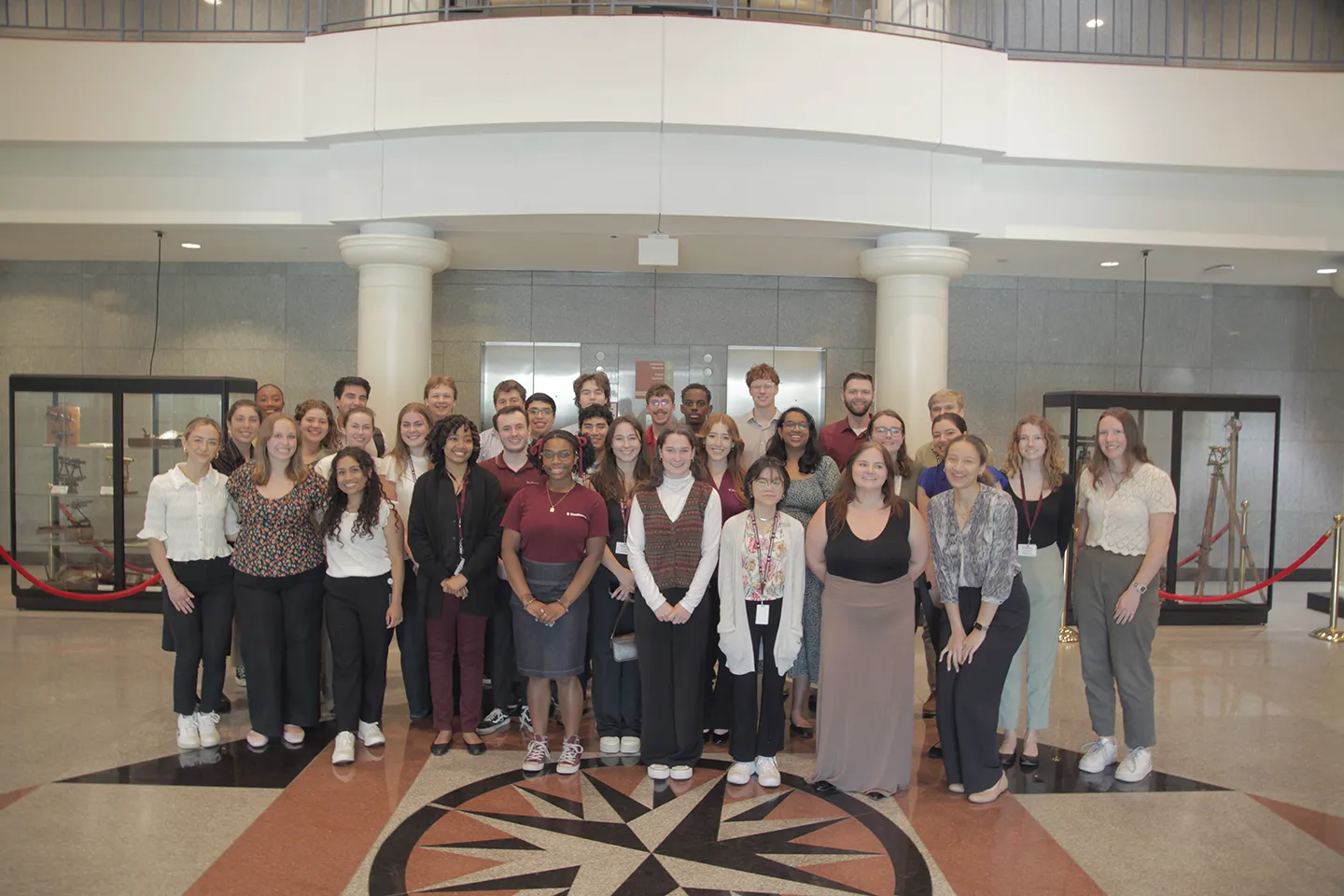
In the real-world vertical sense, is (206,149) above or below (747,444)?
above

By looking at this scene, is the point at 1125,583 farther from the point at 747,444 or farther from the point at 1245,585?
the point at 1245,585

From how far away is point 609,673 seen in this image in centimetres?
487

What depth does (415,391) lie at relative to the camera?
8.35m

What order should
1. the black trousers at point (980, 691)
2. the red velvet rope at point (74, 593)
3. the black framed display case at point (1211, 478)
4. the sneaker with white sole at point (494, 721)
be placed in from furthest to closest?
the black framed display case at point (1211, 478), the red velvet rope at point (74, 593), the sneaker with white sole at point (494, 721), the black trousers at point (980, 691)

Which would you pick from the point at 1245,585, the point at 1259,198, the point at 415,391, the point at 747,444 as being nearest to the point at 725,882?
the point at 747,444

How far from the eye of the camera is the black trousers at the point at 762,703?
4.41 metres

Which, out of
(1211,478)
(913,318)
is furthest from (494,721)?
(1211,478)

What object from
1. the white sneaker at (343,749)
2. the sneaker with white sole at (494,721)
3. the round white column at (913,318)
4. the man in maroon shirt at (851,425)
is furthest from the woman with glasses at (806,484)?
the round white column at (913,318)

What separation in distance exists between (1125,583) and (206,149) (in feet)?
25.9

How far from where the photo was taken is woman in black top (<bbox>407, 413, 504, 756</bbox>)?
4699 mm

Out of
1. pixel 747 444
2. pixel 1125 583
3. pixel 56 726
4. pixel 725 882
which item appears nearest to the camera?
pixel 725 882

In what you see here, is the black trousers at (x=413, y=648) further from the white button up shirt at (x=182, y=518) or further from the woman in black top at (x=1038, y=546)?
the woman in black top at (x=1038, y=546)

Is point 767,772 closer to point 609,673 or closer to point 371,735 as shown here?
point 609,673

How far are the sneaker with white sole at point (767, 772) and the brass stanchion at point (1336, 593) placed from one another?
6.04 meters
